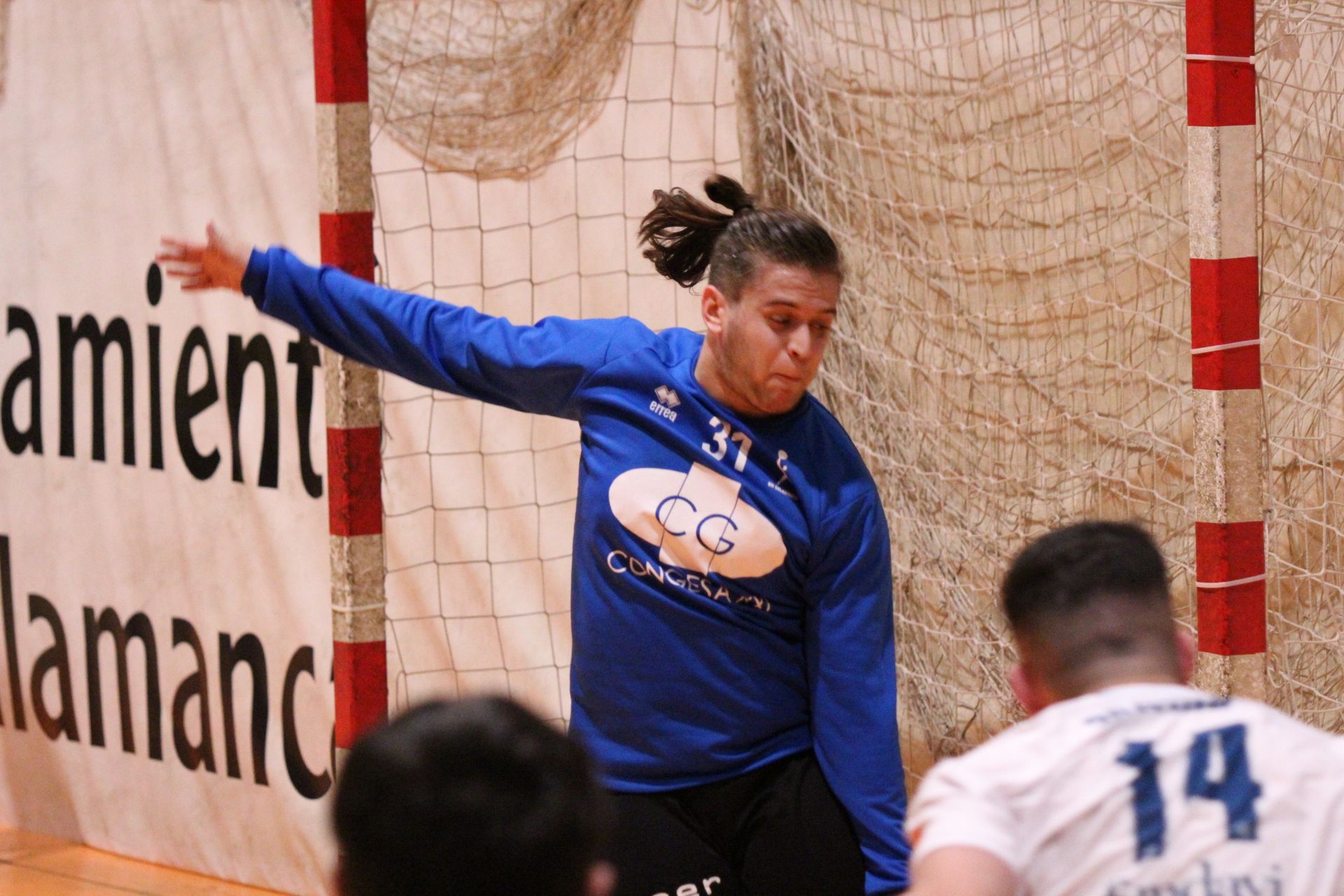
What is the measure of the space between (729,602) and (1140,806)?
3.52 ft

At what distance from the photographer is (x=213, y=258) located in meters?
2.65

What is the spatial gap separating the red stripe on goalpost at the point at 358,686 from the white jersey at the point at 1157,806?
6.39ft

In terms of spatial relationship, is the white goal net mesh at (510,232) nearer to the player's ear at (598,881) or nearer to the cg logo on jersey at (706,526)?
the cg logo on jersey at (706,526)

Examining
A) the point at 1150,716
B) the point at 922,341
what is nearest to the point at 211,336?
the point at 922,341

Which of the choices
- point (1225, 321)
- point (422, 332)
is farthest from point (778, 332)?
point (1225, 321)

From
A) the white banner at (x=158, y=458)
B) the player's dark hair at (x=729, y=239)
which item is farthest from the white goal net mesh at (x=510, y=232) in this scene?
the player's dark hair at (x=729, y=239)

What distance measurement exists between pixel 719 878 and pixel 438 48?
259 centimetres

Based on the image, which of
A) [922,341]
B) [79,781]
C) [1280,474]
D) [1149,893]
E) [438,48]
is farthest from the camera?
[79,781]

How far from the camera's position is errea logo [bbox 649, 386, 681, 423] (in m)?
2.51

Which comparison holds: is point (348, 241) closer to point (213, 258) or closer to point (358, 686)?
point (213, 258)

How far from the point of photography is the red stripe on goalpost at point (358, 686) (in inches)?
128

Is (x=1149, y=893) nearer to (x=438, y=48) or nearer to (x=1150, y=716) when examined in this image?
(x=1150, y=716)

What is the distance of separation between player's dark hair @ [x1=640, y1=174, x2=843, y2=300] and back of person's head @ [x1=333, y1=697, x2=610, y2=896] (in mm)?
1407

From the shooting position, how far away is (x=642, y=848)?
2.45 meters
